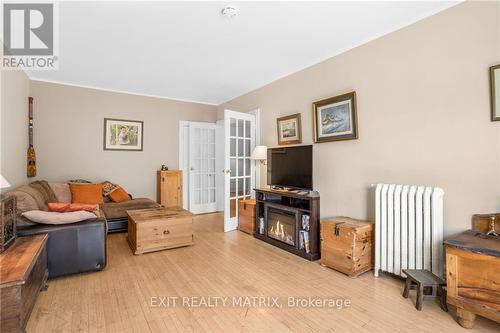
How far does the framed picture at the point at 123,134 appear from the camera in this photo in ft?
15.4

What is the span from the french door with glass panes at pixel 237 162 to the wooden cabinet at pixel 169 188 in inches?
54.7

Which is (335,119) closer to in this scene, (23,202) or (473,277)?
(473,277)

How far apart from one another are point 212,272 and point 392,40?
118 inches

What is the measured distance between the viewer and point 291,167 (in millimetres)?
3324

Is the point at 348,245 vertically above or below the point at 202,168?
below

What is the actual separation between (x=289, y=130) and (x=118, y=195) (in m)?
3.16

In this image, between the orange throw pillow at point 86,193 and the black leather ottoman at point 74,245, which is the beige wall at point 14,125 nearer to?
the orange throw pillow at point 86,193

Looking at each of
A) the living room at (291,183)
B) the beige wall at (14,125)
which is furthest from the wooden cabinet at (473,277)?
the beige wall at (14,125)

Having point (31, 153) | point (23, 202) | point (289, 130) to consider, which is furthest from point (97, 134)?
point (289, 130)

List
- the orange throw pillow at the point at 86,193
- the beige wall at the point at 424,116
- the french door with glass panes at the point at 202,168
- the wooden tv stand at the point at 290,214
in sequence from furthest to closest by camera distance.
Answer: the french door with glass panes at the point at 202,168 → the orange throw pillow at the point at 86,193 → the wooden tv stand at the point at 290,214 → the beige wall at the point at 424,116

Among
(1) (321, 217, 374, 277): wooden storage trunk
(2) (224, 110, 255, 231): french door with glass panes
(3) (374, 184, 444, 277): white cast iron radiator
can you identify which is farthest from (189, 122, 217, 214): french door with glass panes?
(3) (374, 184, 444, 277): white cast iron radiator

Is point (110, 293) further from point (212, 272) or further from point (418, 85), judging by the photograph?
point (418, 85)

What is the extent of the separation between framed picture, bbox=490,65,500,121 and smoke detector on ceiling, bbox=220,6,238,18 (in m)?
2.10

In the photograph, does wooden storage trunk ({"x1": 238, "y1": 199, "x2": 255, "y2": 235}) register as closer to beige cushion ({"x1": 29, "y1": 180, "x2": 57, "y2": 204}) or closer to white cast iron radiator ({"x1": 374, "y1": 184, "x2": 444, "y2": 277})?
white cast iron radiator ({"x1": 374, "y1": 184, "x2": 444, "y2": 277})
